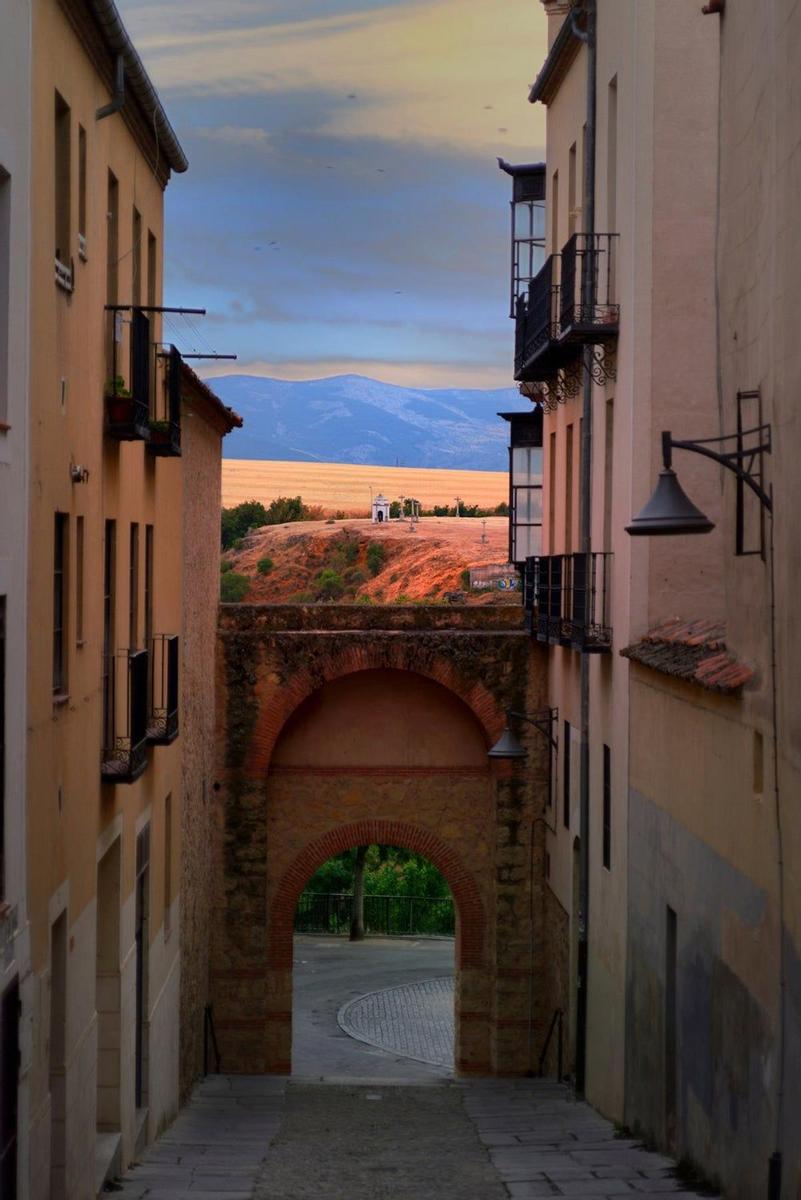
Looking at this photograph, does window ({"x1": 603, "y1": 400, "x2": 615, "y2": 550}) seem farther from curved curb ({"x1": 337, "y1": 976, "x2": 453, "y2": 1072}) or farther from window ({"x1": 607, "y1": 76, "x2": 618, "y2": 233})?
curved curb ({"x1": 337, "y1": 976, "x2": 453, "y2": 1072})

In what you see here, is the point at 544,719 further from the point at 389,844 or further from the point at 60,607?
the point at 60,607

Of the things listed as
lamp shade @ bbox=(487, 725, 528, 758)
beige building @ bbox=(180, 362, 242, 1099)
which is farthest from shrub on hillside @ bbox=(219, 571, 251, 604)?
lamp shade @ bbox=(487, 725, 528, 758)

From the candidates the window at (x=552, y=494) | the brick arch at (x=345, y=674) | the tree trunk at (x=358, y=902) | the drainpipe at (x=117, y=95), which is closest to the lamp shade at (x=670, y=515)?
the drainpipe at (x=117, y=95)

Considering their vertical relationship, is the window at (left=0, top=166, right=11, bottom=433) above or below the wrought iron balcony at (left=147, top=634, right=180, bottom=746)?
above

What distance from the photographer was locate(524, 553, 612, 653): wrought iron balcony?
17.9m

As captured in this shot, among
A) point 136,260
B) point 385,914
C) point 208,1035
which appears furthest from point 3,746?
point 385,914

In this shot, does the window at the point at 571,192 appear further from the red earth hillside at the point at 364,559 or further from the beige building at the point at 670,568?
the red earth hillside at the point at 364,559

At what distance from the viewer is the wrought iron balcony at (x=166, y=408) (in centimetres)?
1566

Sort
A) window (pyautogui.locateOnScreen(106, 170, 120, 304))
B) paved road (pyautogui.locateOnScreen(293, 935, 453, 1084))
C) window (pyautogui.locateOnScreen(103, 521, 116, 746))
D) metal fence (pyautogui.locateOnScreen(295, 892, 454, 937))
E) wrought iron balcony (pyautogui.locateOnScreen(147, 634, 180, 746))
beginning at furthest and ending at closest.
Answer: metal fence (pyautogui.locateOnScreen(295, 892, 454, 937)) → paved road (pyautogui.locateOnScreen(293, 935, 453, 1084)) → wrought iron balcony (pyautogui.locateOnScreen(147, 634, 180, 746)) → window (pyautogui.locateOnScreen(106, 170, 120, 304)) → window (pyautogui.locateOnScreen(103, 521, 116, 746))

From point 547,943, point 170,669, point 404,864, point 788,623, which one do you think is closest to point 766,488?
point 788,623

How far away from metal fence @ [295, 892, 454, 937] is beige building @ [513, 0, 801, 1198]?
60.1ft

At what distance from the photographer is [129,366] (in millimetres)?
15219

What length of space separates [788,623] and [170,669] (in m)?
8.63

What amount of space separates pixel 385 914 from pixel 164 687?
2409 centimetres
